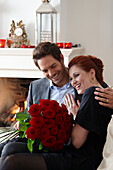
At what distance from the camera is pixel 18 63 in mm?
3211

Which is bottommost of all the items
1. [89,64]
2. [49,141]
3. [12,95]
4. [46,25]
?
[12,95]

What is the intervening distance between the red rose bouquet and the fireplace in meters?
1.44

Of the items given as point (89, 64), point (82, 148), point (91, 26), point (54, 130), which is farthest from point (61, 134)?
point (91, 26)

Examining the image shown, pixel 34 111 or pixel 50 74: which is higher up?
pixel 50 74

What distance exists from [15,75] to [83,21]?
107cm

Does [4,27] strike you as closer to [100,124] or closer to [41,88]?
[41,88]

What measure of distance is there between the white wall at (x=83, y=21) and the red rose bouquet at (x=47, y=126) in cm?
184

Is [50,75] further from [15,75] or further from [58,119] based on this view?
[15,75]

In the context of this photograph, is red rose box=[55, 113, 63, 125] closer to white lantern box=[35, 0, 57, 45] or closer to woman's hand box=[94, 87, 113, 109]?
woman's hand box=[94, 87, 113, 109]

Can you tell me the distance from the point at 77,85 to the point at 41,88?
563 mm

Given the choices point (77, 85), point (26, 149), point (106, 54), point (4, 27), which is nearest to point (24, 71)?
point (4, 27)

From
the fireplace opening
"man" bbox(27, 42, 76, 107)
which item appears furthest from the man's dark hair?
the fireplace opening

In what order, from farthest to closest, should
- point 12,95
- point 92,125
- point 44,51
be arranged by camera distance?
point 12,95 → point 44,51 → point 92,125

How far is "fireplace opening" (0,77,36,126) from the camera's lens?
11.8 ft
